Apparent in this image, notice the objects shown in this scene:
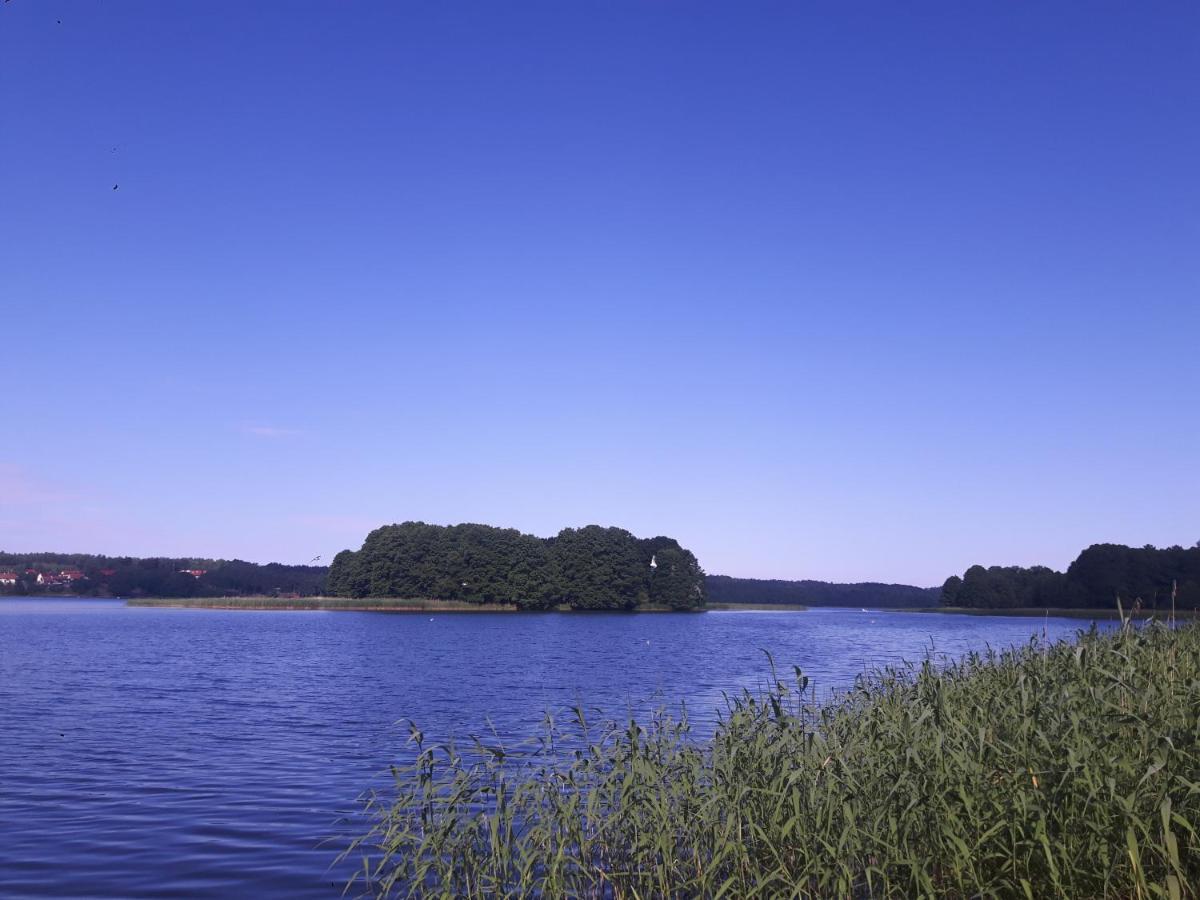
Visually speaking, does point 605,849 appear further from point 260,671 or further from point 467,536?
point 467,536

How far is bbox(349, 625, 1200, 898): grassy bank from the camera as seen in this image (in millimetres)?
6977

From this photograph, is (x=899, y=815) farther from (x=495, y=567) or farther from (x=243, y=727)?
(x=495, y=567)

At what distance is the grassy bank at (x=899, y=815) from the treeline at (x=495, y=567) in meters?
112

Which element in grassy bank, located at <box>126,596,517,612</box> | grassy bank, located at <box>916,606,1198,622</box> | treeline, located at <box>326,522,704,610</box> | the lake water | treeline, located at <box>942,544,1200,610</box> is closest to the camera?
the lake water

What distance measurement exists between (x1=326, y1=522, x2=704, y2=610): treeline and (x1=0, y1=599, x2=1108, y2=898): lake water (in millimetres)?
64830

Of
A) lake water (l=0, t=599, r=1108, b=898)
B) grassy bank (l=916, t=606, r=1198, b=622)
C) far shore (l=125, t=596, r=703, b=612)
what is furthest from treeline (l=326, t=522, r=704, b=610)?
lake water (l=0, t=599, r=1108, b=898)

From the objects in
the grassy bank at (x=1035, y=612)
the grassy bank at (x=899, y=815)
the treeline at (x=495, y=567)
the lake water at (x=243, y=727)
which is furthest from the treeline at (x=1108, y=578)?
the grassy bank at (x=899, y=815)

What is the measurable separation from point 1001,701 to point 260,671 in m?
34.7

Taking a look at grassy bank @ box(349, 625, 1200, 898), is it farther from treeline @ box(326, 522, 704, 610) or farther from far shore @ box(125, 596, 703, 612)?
treeline @ box(326, 522, 704, 610)

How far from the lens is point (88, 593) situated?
198 m

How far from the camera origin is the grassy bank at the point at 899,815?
22.9 ft

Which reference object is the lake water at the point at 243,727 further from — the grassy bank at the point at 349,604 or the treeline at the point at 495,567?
the treeline at the point at 495,567

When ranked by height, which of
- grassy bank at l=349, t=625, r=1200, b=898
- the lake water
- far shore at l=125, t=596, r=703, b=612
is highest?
grassy bank at l=349, t=625, r=1200, b=898

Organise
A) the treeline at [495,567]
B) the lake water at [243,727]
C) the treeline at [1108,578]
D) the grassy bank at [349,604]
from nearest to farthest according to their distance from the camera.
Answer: the lake water at [243,727] → the treeline at [1108,578] → the grassy bank at [349,604] → the treeline at [495,567]
